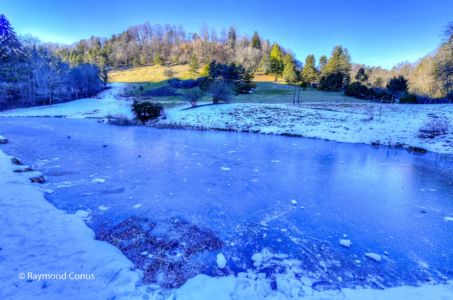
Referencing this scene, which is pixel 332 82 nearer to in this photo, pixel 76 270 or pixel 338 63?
pixel 338 63

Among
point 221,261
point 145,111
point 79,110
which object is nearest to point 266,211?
point 221,261

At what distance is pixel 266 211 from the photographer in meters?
4.72

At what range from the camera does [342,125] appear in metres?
17.2

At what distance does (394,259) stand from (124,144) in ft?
38.6

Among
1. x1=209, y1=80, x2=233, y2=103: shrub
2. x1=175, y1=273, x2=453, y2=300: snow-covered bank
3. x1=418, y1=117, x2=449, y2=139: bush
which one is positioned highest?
x1=209, y1=80, x2=233, y2=103: shrub

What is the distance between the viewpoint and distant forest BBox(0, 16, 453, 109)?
111 feet

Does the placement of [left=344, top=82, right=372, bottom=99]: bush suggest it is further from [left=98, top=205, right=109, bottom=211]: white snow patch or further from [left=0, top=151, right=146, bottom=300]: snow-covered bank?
[left=0, top=151, right=146, bottom=300]: snow-covered bank

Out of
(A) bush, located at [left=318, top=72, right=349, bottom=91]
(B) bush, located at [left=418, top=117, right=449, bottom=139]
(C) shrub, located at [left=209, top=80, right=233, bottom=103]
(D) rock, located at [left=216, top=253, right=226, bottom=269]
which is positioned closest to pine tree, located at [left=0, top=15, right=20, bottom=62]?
(C) shrub, located at [left=209, top=80, right=233, bottom=103]

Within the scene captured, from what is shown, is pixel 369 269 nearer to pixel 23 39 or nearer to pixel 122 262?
pixel 122 262

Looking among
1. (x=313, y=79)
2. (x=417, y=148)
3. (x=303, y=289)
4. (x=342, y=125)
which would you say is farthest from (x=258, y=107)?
(x=313, y=79)

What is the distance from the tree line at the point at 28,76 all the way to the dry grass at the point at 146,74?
2026cm

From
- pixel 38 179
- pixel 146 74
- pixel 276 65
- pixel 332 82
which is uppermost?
pixel 276 65

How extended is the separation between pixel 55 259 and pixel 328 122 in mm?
19013

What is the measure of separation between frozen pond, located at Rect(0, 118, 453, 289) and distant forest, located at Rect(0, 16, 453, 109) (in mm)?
18474
